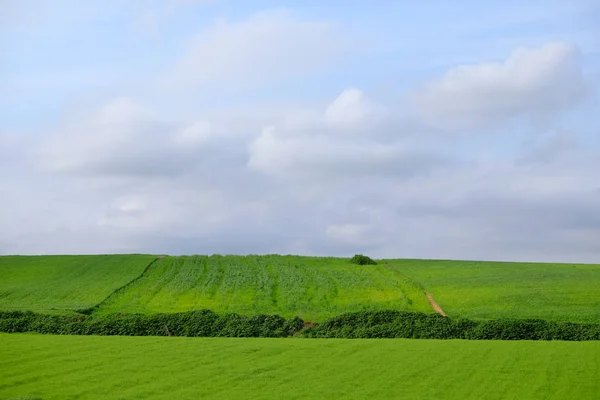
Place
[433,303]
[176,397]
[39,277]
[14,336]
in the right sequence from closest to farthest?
[176,397], [14,336], [433,303], [39,277]

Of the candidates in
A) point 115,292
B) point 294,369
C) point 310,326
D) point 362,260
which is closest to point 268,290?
point 115,292

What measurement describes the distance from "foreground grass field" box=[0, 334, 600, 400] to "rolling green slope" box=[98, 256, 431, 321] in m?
15.7

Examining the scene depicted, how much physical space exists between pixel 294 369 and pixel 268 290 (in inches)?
1214

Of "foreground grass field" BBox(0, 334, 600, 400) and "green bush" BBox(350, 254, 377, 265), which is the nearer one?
"foreground grass field" BBox(0, 334, 600, 400)

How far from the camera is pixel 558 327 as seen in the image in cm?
4066

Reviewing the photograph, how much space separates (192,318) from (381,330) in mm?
12133

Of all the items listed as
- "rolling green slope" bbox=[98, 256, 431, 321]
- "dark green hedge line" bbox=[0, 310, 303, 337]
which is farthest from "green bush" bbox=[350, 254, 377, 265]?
"dark green hedge line" bbox=[0, 310, 303, 337]

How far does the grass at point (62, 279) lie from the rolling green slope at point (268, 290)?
2.30 meters

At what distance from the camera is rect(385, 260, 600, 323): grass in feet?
159

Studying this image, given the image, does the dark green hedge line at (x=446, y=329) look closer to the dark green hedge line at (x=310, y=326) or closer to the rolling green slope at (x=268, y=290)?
the dark green hedge line at (x=310, y=326)

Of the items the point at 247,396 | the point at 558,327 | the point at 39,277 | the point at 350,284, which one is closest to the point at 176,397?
the point at 247,396

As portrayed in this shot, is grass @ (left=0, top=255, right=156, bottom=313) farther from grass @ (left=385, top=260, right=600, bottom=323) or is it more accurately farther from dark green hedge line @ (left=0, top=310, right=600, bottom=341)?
grass @ (left=385, top=260, right=600, bottom=323)

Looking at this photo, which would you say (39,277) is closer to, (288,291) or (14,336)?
(288,291)

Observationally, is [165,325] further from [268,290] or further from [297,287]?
[297,287]
